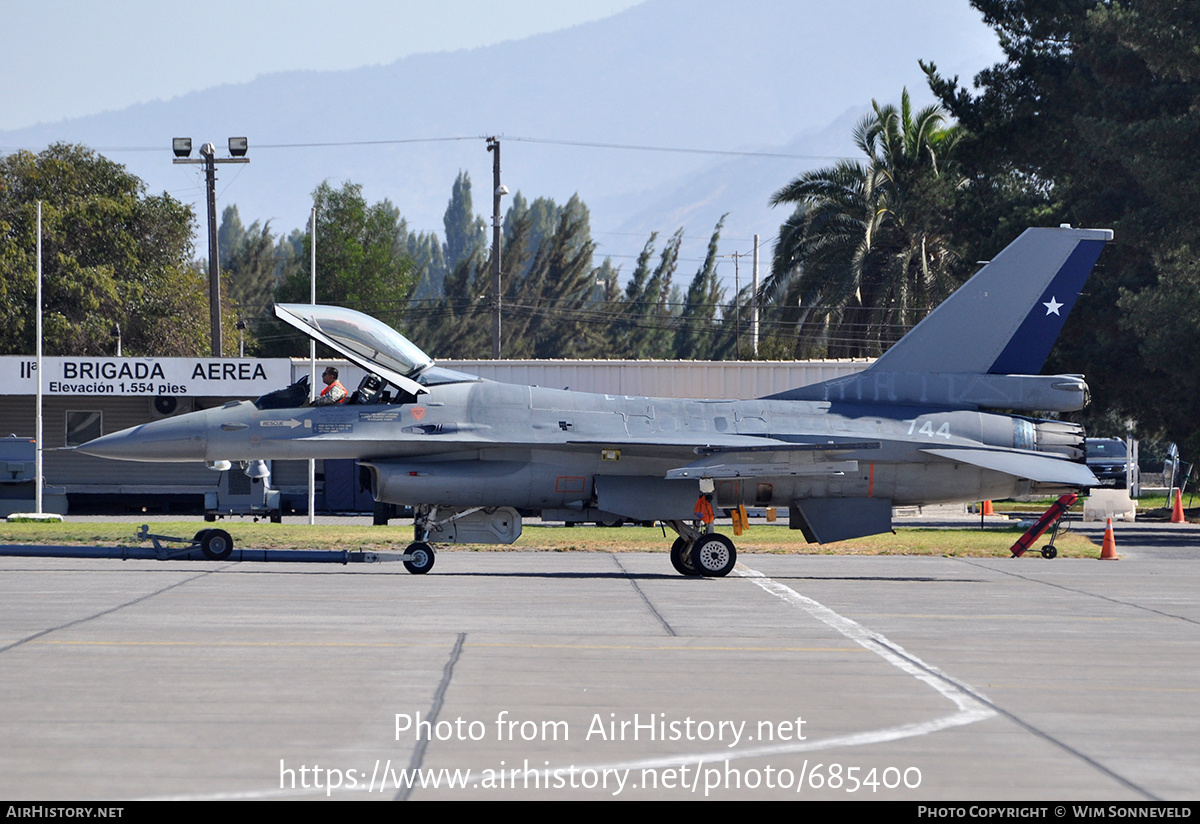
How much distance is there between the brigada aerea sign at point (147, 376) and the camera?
33688 mm

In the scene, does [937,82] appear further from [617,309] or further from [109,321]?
[617,309]

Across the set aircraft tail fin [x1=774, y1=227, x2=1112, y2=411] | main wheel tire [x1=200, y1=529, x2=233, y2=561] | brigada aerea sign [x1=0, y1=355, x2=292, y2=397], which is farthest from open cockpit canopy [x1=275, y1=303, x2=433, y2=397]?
brigada aerea sign [x1=0, y1=355, x2=292, y2=397]

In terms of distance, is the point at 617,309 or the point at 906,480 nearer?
the point at 906,480

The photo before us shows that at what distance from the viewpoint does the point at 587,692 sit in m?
8.12

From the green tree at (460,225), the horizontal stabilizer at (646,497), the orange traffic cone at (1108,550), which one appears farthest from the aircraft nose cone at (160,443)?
the green tree at (460,225)

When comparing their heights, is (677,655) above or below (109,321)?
below

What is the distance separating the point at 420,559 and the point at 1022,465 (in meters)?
8.56

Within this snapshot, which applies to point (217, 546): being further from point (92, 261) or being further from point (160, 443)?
point (92, 261)

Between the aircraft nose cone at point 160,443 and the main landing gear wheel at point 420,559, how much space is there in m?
3.20

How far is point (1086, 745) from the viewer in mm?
6777

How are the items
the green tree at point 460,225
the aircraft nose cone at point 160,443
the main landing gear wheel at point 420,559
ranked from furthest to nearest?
1. the green tree at point 460,225
2. the aircraft nose cone at point 160,443
3. the main landing gear wheel at point 420,559

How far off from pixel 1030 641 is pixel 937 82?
29058 mm

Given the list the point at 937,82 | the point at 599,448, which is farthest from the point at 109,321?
the point at 599,448

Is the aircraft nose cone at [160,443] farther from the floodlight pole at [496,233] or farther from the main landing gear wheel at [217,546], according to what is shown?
the floodlight pole at [496,233]
